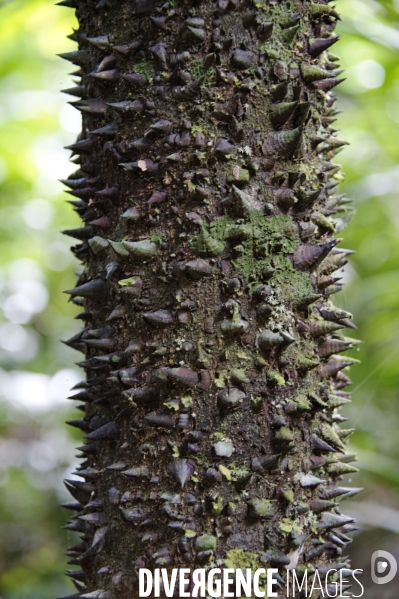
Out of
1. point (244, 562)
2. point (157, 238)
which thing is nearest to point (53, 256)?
point (157, 238)

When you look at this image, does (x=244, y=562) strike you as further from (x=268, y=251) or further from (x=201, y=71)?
(x=201, y=71)

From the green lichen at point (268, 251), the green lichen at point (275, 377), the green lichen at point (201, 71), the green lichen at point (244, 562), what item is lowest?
the green lichen at point (244, 562)

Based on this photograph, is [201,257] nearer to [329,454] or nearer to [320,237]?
[320,237]

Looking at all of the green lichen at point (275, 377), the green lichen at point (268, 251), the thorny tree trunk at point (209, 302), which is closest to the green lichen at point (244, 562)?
the thorny tree trunk at point (209, 302)

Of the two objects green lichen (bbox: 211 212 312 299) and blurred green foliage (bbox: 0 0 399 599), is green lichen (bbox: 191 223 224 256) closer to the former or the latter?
green lichen (bbox: 211 212 312 299)

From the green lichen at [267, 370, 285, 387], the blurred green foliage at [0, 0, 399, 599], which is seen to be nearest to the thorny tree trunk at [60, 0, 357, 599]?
the green lichen at [267, 370, 285, 387]

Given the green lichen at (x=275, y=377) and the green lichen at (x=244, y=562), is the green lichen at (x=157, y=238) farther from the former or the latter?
the green lichen at (x=244, y=562)
